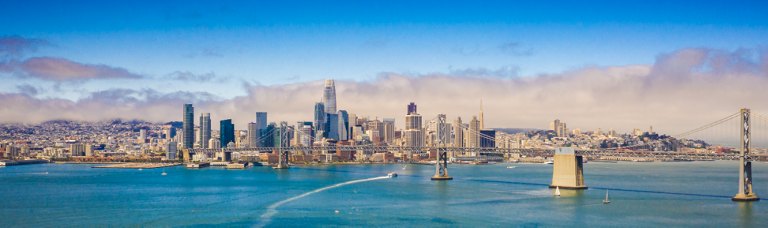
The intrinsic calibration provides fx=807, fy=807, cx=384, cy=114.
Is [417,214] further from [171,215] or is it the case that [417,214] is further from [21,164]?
[21,164]

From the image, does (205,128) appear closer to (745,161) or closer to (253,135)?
(253,135)

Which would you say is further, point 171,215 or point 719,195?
point 719,195

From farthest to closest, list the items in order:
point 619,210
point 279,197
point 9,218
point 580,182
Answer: point 580,182 → point 279,197 → point 619,210 → point 9,218

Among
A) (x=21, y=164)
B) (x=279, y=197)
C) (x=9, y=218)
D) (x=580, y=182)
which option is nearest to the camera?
(x=9, y=218)

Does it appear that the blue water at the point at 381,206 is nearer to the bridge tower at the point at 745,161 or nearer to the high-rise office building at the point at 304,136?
the bridge tower at the point at 745,161

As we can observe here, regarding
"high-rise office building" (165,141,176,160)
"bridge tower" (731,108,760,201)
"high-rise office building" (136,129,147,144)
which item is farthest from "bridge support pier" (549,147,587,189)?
"high-rise office building" (136,129,147,144)

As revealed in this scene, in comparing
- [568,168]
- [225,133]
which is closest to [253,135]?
[225,133]

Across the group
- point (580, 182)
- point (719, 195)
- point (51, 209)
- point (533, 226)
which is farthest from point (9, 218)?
point (719, 195)

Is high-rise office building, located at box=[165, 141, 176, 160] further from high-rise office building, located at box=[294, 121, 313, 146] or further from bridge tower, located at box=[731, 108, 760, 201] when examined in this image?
bridge tower, located at box=[731, 108, 760, 201]
